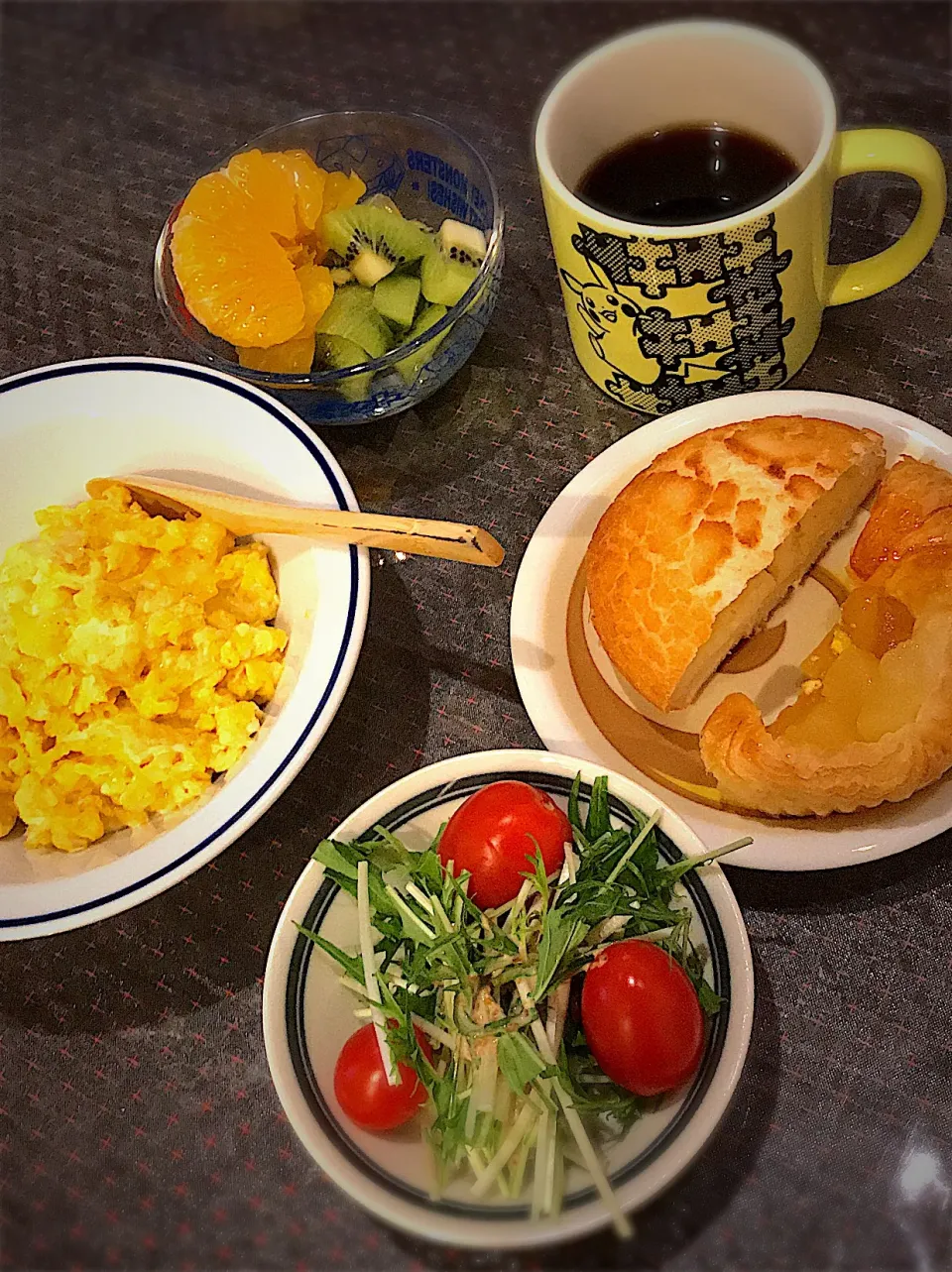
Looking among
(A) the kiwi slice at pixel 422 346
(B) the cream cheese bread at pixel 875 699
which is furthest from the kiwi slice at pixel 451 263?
(B) the cream cheese bread at pixel 875 699

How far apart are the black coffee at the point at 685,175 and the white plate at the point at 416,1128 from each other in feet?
2.26

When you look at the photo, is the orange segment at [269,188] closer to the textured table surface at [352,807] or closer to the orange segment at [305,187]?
the orange segment at [305,187]

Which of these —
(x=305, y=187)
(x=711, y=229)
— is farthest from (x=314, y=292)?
(x=711, y=229)

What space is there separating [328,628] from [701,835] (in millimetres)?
461

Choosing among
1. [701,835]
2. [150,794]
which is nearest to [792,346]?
[701,835]

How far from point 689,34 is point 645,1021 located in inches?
43.5

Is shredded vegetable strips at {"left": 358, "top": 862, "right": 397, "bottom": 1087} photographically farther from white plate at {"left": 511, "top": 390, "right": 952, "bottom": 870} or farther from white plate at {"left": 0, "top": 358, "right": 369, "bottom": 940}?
white plate at {"left": 511, "top": 390, "right": 952, "bottom": 870}

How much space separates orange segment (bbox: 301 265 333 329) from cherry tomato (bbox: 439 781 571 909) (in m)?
0.71

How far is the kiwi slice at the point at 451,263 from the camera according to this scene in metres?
1.49

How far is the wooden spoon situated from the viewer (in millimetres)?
1237

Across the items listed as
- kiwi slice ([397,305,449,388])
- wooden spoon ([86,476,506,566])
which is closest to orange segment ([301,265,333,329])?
kiwi slice ([397,305,449,388])

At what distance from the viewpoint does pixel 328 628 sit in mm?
1244

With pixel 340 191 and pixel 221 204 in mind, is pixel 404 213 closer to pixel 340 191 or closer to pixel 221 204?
pixel 340 191

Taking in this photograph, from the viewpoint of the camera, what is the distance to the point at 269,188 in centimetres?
148
